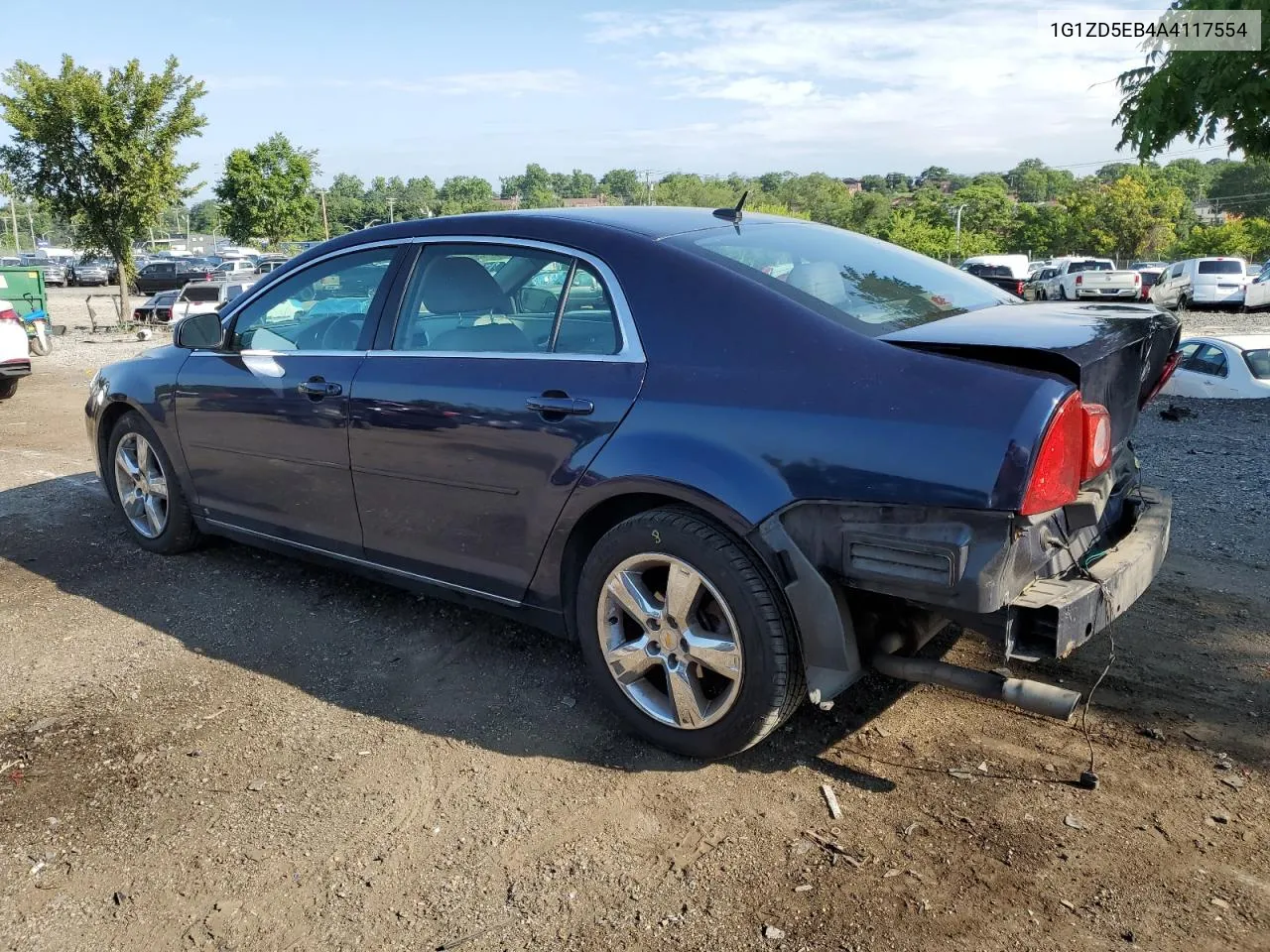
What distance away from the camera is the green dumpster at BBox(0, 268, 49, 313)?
1777 cm

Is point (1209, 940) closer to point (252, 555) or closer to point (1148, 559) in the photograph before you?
point (1148, 559)

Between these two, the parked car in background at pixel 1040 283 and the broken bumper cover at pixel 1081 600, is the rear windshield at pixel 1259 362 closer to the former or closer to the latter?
the broken bumper cover at pixel 1081 600

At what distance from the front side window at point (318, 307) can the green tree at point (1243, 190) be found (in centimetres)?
9768

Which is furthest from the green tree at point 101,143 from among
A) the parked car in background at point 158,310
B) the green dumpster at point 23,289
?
the green dumpster at point 23,289

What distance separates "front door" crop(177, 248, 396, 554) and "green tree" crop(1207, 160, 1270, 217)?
9772 centimetres

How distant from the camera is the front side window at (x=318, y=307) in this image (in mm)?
4113

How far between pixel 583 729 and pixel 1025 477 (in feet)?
5.68

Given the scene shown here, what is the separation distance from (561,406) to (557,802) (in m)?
1.25

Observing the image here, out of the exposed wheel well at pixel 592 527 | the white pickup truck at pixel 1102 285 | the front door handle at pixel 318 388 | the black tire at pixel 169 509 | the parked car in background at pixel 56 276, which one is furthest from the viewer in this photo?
the parked car in background at pixel 56 276

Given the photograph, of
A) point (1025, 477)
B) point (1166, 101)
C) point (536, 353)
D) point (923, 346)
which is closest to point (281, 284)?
point (536, 353)

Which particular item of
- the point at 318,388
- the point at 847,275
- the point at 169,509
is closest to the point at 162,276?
the point at 169,509

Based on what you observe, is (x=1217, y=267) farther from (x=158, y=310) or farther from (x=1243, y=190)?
(x=1243, y=190)

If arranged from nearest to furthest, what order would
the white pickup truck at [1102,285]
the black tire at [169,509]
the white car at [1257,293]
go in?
the black tire at [169,509]
the white car at [1257,293]
the white pickup truck at [1102,285]

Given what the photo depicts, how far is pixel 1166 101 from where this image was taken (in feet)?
31.6
